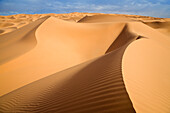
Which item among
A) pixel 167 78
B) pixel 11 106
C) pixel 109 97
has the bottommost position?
pixel 11 106

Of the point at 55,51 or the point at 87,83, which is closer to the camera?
the point at 87,83

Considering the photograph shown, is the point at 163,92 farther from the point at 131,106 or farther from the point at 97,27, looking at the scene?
the point at 97,27

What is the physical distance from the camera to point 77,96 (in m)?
2.61

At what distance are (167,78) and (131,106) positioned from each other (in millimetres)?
2086

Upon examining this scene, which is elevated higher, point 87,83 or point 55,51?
point 87,83

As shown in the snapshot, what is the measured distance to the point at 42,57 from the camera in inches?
286

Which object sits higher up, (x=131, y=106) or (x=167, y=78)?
(x=131, y=106)

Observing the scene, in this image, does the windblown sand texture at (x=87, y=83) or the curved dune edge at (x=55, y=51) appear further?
→ the curved dune edge at (x=55, y=51)

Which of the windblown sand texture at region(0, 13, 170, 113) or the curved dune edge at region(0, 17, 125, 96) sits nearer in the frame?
the windblown sand texture at region(0, 13, 170, 113)

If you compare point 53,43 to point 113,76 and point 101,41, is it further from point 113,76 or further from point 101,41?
point 113,76

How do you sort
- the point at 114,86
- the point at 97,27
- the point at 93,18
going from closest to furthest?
1. the point at 114,86
2. the point at 97,27
3. the point at 93,18

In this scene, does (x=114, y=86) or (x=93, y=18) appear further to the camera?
(x=93, y=18)

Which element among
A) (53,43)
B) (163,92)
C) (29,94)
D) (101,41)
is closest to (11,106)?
(29,94)

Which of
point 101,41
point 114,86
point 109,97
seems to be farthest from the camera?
point 101,41
